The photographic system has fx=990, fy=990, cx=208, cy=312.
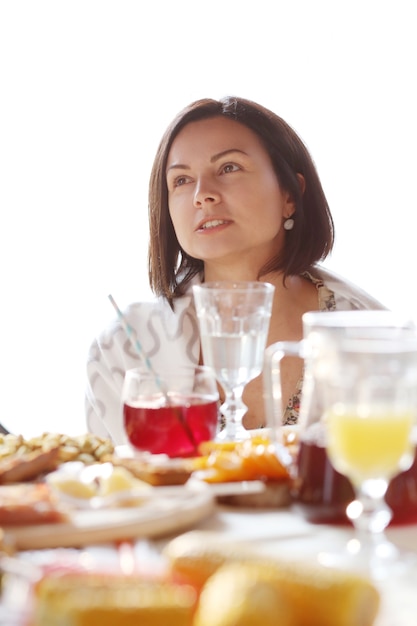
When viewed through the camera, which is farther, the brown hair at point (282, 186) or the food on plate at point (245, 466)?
the brown hair at point (282, 186)

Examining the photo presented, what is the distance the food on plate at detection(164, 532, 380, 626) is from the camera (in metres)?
0.70

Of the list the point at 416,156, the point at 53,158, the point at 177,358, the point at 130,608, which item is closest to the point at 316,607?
the point at 130,608

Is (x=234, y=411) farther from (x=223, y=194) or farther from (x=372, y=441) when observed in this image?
(x=223, y=194)

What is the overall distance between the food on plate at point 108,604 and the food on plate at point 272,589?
0.10 ft

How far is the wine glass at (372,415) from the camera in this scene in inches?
36.8

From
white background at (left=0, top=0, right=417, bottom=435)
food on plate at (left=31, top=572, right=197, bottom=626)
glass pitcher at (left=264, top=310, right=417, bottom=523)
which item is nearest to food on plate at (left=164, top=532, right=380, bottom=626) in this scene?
food on plate at (left=31, top=572, right=197, bottom=626)

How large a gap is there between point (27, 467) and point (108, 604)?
557 mm

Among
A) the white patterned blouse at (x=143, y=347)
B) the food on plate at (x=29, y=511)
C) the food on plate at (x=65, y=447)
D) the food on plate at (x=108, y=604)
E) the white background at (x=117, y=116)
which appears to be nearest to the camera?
the food on plate at (x=108, y=604)

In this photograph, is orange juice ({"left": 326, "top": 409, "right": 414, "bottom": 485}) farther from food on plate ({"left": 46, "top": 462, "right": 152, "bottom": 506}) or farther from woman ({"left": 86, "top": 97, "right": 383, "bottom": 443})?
woman ({"left": 86, "top": 97, "right": 383, "bottom": 443})

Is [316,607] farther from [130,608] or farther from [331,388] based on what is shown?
[331,388]

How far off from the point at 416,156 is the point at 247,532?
132 inches

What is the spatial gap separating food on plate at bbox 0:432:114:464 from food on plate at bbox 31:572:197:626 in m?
A: 0.61

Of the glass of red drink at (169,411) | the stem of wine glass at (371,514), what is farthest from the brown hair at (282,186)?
the stem of wine glass at (371,514)

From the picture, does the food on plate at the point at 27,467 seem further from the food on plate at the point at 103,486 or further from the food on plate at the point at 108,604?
the food on plate at the point at 108,604
